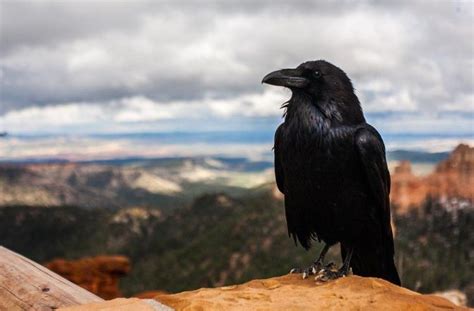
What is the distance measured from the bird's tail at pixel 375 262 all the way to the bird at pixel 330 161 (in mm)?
268

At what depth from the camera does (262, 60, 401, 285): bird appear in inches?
306

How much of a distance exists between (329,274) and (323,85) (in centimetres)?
250

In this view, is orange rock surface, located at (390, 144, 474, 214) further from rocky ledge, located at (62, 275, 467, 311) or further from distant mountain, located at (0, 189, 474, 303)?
rocky ledge, located at (62, 275, 467, 311)

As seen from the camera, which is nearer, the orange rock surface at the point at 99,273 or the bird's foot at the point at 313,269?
the bird's foot at the point at 313,269

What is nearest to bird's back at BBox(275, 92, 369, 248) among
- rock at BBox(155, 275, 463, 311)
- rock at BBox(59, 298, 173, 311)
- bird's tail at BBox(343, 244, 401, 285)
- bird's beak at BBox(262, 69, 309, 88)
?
bird's beak at BBox(262, 69, 309, 88)

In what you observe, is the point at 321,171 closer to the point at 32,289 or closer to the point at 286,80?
the point at 286,80

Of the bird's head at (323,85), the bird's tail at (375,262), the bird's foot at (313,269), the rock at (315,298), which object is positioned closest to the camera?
the rock at (315,298)

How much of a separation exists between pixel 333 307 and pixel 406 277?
5317cm

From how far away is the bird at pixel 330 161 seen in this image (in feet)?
25.5

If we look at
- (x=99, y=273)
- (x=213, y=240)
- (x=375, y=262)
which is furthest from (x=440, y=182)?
(x=375, y=262)

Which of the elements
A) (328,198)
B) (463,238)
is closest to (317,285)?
(328,198)

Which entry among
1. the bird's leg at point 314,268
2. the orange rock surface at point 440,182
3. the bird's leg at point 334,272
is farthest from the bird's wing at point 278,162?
the orange rock surface at point 440,182

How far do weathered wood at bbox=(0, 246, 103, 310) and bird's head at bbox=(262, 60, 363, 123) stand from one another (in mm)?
3669

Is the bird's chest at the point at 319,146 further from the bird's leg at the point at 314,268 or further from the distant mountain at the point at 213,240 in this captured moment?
the distant mountain at the point at 213,240
